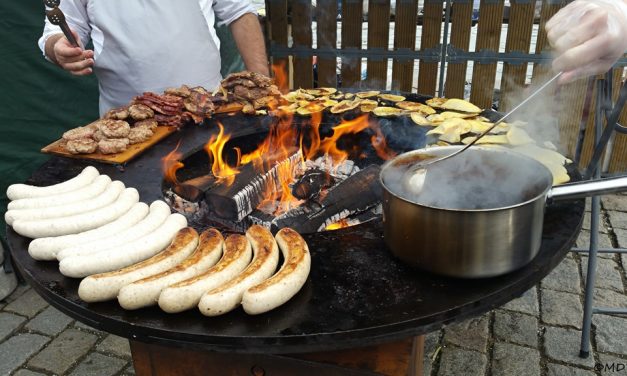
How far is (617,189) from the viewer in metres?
1.59

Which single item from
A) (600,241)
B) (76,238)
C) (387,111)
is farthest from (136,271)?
(600,241)

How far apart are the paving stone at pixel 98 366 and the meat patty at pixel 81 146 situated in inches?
70.4

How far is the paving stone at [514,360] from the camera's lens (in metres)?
3.58

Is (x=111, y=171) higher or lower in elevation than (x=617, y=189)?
lower

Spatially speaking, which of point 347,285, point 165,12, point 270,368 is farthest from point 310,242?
point 165,12

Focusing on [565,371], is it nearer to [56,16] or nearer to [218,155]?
[218,155]

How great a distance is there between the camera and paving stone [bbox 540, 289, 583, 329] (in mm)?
4070

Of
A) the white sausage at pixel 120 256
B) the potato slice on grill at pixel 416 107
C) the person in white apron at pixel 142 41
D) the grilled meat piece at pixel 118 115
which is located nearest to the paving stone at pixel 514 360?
the potato slice on grill at pixel 416 107

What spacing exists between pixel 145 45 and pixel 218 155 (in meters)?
1.54

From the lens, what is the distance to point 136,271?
1869 millimetres

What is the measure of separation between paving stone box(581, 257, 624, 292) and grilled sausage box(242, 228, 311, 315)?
3654mm

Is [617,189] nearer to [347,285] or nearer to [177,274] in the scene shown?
[347,285]

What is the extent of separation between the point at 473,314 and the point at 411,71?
5494 mm

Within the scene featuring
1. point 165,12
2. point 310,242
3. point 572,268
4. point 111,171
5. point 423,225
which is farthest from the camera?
point 572,268
